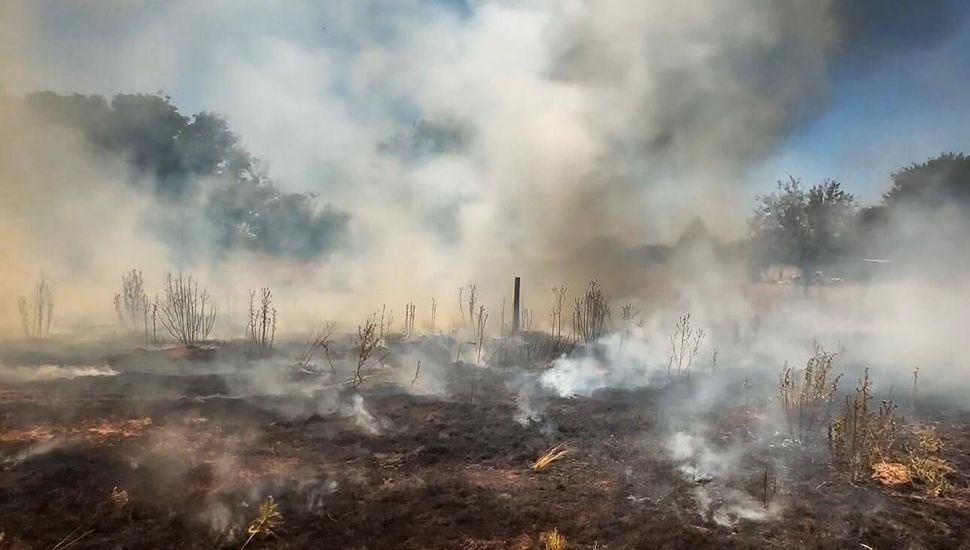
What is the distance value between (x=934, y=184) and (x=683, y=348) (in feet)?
61.3

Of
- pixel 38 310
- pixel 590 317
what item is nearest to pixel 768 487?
→ pixel 590 317

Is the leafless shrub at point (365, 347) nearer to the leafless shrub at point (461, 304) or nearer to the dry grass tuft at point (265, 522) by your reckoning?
the leafless shrub at point (461, 304)

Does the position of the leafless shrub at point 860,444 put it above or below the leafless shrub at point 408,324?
below

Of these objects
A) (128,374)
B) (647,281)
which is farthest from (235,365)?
(647,281)

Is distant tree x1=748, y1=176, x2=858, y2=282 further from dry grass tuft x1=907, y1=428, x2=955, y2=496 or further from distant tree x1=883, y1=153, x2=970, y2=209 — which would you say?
dry grass tuft x1=907, y1=428, x2=955, y2=496

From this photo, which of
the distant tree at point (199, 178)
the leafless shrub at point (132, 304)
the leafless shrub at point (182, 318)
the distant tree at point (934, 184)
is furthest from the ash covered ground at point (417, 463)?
the distant tree at point (934, 184)

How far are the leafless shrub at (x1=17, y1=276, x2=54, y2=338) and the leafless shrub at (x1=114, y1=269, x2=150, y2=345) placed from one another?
5.62 ft

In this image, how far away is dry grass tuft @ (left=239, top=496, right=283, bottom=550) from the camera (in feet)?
21.6

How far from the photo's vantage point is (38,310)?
57.9 ft

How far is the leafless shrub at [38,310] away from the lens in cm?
1658

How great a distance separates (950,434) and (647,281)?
12.3 m

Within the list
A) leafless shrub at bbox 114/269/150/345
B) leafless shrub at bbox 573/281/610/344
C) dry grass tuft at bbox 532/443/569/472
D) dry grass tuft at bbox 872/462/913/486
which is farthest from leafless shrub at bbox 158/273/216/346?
dry grass tuft at bbox 872/462/913/486

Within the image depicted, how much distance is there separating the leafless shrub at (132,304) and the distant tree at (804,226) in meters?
24.7

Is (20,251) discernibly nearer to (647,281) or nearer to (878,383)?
(647,281)
